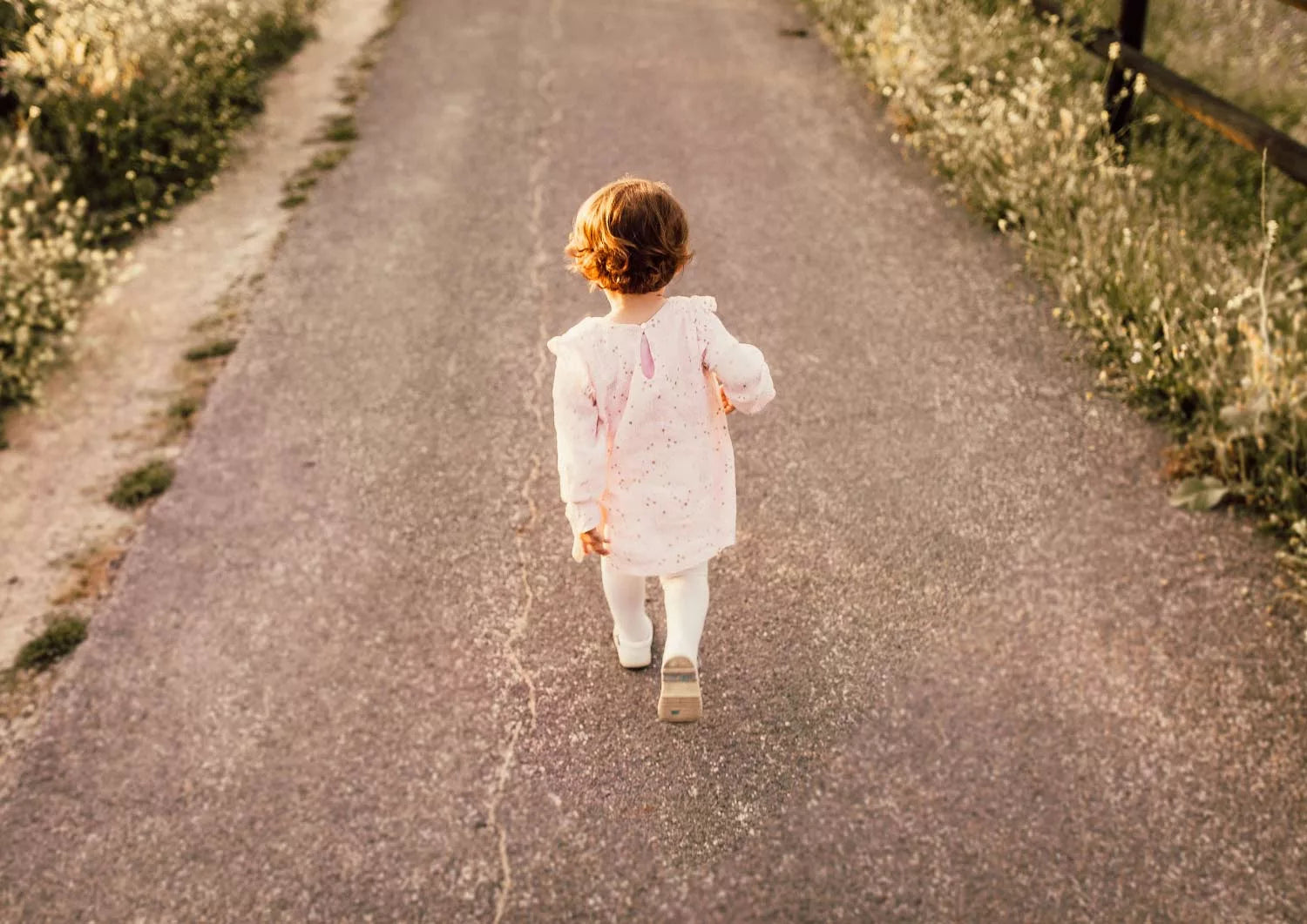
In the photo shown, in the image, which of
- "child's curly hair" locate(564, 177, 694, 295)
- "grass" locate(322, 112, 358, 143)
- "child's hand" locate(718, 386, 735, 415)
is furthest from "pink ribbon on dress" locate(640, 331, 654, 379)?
"grass" locate(322, 112, 358, 143)

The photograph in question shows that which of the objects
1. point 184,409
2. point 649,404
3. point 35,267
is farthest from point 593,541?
point 35,267

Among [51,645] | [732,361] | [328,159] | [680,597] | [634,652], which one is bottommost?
[51,645]

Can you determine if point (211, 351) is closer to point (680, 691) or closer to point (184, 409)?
point (184, 409)

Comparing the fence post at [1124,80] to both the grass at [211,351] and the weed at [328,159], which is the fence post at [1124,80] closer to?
the weed at [328,159]

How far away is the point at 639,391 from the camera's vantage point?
2.67 m

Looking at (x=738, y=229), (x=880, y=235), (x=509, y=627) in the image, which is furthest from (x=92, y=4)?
(x=509, y=627)

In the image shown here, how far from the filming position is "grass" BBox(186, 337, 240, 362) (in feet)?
16.4

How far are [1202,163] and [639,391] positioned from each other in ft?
18.3

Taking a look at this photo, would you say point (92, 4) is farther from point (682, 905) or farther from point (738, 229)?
point (682, 905)

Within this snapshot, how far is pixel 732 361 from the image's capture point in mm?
2674

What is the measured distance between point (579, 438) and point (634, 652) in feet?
3.03

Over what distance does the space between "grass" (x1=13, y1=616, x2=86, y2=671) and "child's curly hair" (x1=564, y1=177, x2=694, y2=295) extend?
2.32 m

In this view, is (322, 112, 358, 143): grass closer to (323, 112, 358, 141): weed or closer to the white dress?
(323, 112, 358, 141): weed

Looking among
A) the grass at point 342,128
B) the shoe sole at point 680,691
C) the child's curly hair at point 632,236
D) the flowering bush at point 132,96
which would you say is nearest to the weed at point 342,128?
the grass at point 342,128
